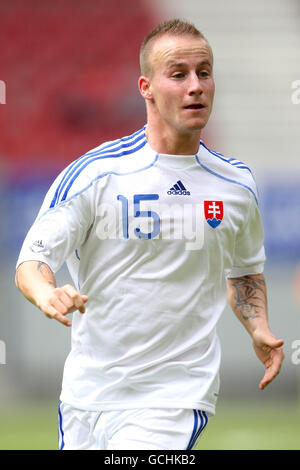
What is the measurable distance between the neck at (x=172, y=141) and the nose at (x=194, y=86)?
0.20 meters

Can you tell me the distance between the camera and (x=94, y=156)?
3666mm

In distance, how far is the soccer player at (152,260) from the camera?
138 inches

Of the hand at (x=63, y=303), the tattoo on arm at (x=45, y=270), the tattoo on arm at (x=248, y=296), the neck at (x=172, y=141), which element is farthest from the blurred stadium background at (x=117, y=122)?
the hand at (x=63, y=303)

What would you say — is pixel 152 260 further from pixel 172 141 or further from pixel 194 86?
pixel 194 86

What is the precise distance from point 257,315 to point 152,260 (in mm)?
652

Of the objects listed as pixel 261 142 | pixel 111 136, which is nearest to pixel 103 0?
pixel 111 136

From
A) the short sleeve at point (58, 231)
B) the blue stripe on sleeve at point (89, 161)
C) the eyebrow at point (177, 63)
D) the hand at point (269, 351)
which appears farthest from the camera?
the hand at point (269, 351)

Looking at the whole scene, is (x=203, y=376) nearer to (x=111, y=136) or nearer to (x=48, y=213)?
(x=48, y=213)

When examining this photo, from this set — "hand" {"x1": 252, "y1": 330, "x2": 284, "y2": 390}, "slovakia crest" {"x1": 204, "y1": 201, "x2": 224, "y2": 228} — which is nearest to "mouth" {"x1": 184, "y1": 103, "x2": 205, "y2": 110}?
"slovakia crest" {"x1": 204, "y1": 201, "x2": 224, "y2": 228}

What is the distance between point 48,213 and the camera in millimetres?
3473

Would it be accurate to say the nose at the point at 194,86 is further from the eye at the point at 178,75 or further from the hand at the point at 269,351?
the hand at the point at 269,351

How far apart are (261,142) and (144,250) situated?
7135mm

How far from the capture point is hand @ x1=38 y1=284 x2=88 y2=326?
289 centimetres

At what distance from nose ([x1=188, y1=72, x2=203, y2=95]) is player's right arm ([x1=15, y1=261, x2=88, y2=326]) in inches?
36.4
